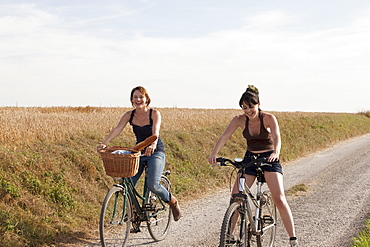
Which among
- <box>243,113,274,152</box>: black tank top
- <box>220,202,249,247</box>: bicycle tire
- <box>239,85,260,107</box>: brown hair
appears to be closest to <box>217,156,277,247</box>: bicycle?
<box>220,202,249,247</box>: bicycle tire

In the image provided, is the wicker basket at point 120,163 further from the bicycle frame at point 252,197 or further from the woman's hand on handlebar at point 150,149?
the bicycle frame at point 252,197

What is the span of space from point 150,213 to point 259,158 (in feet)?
8.65

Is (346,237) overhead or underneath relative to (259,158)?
underneath

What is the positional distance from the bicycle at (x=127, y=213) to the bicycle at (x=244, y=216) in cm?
178

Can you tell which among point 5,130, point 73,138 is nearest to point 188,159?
point 73,138

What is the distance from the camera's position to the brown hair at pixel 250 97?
5.28 m

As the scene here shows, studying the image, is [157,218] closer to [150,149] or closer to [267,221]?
[150,149]

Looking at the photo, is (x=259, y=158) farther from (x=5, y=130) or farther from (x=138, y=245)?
(x=5, y=130)

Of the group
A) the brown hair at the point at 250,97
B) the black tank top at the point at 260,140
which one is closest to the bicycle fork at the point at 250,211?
the black tank top at the point at 260,140

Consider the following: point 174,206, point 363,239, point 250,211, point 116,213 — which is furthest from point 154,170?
point 363,239

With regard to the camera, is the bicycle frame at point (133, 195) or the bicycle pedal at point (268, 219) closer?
the bicycle pedal at point (268, 219)

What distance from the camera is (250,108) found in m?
5.31

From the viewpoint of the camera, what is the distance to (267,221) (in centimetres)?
612

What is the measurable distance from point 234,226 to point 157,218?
281 cm
